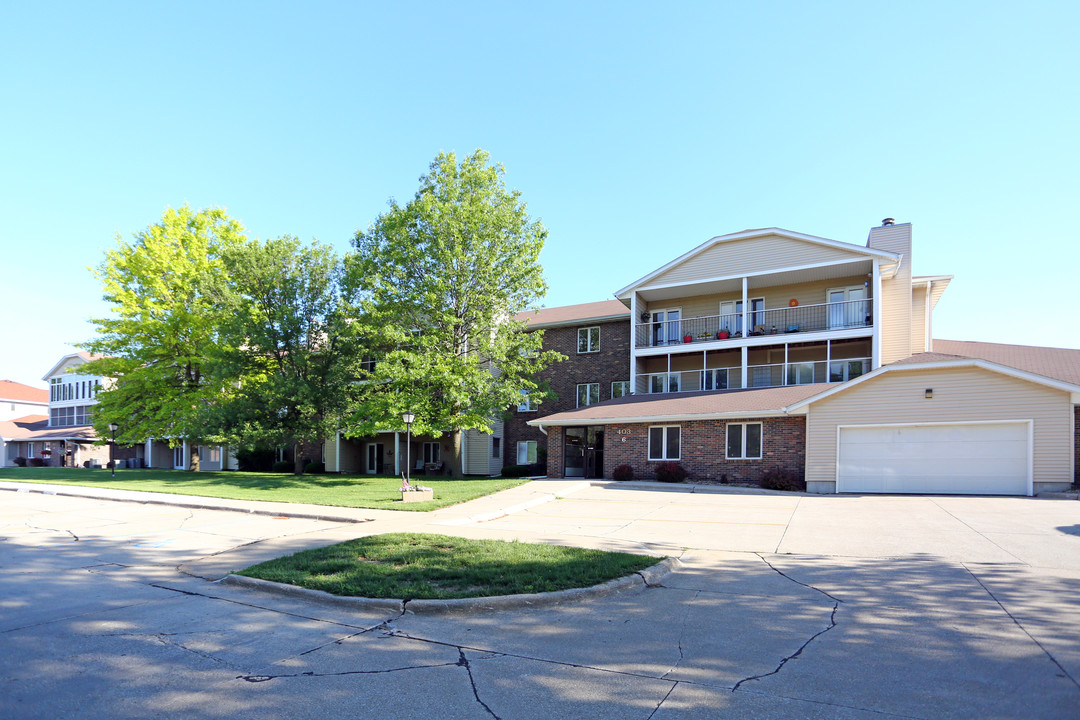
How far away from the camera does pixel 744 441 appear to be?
69.6ft

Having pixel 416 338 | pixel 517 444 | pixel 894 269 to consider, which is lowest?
pixel 517 444

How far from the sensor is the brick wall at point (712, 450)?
2036cm

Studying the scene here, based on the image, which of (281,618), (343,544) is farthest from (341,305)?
(281,618)

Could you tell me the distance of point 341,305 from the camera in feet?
84.4

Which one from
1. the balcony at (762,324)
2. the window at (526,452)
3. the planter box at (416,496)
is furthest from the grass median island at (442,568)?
the window at (526,452)

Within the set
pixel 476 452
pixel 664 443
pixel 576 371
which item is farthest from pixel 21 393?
pixel 664 443

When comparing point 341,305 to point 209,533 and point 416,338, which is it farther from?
point 209,533

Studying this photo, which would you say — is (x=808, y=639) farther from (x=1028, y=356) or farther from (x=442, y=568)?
(x=1028, y=356)

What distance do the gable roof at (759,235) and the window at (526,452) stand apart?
8784 millimetres

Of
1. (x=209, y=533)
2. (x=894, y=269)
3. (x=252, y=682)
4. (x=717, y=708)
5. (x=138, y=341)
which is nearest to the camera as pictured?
(x=717, y=708)

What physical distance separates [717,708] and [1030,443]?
18.0 metres

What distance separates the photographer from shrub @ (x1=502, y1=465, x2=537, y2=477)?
29.3 m

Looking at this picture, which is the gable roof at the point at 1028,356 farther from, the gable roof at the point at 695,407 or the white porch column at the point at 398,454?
the white porch column at the point at 398,454

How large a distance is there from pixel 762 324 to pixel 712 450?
8.30 metres
